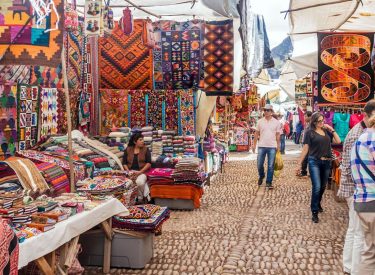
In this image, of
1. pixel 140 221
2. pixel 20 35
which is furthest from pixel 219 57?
pixel 20 35

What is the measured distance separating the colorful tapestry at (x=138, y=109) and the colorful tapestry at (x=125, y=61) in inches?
7.0

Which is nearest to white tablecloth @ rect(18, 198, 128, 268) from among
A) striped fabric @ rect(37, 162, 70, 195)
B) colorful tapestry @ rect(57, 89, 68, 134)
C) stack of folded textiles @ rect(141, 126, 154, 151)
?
striped fabric @ rect(37, 162, 70, 195)

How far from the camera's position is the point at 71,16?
679cm

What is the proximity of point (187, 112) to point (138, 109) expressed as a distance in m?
1.00

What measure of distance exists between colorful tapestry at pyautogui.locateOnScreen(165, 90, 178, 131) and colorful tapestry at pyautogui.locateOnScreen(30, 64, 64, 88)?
2.28m

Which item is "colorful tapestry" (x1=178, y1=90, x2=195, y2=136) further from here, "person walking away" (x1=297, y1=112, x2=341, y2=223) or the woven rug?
the woven rug

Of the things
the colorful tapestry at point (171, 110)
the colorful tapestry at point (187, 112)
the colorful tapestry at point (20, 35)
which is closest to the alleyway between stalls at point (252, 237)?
the colorful tapestry at point (187, 112)

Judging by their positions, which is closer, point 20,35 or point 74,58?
point 20,35

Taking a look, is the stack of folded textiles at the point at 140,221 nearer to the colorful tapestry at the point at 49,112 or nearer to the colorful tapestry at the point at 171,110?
the colorful tapestry at the point at 49,112

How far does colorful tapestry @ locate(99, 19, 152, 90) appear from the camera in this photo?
31.5 ft

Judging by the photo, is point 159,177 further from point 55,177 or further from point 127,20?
point 127,20

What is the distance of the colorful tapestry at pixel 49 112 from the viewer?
293 inches

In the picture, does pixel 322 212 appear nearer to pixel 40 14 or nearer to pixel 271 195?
pixel 271 195

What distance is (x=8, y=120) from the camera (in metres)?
6.51
